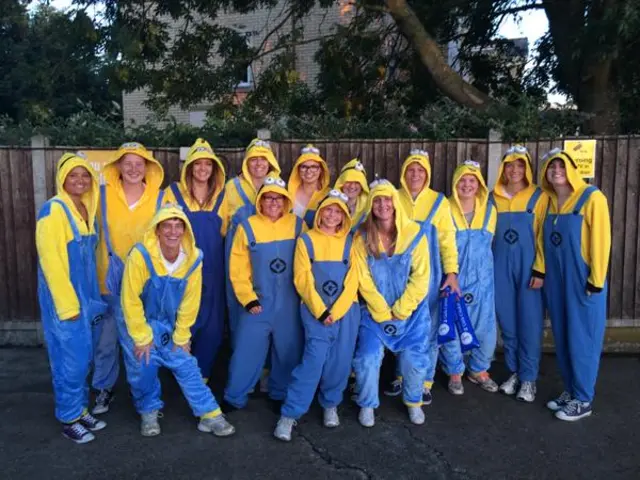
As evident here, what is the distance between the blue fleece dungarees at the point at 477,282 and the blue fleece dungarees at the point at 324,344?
3.41ft

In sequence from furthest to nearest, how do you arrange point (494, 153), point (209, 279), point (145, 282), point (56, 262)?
point (494, 153)
point (209, 279)
point (145, 282)
point (56, 262)

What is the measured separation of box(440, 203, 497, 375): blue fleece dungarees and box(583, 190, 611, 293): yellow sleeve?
30.0 inches

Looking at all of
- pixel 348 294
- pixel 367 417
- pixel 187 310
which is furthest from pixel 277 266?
pixel 367 417

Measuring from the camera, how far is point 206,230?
4.60 meters

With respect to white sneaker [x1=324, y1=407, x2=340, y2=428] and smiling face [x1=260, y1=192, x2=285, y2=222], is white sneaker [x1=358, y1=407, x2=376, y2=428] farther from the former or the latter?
smiling face [x1=260, y1=192, x2=285, y2=222]

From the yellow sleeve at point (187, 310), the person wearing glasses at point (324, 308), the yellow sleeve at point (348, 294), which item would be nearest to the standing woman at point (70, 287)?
the yellow sleeve at point (187, 310)

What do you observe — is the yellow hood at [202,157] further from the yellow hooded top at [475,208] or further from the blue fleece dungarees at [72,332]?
the yellow hooded top at [475,208]

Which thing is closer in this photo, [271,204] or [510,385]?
[271,204]

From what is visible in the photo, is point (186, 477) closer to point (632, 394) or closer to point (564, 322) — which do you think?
point (564, 322)

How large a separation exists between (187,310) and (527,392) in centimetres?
278

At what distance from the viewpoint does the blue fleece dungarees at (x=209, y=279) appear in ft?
15.1

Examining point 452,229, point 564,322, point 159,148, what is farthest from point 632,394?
point 159,148

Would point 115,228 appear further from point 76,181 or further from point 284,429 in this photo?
point 284,429

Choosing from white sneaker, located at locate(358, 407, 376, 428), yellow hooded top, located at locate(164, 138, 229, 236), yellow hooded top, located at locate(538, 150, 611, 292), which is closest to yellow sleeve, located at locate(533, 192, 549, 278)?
yellow hooded top, located at locate(538, 150, 611, 292)
